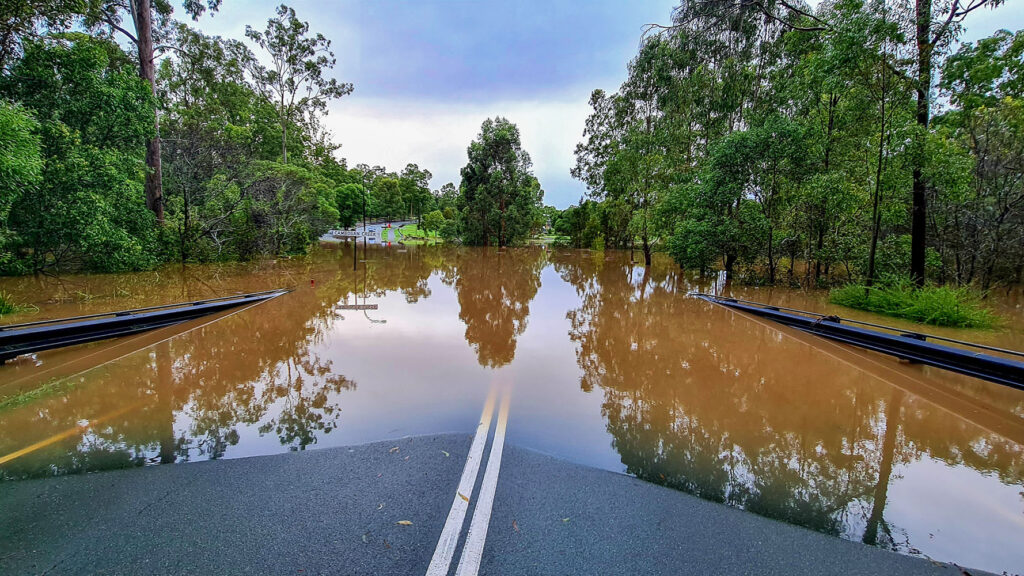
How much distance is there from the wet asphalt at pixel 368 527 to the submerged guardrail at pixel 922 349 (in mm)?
3682

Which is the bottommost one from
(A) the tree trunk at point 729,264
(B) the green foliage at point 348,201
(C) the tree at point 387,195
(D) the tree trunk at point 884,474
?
(D) the tree trunk at point 884,474

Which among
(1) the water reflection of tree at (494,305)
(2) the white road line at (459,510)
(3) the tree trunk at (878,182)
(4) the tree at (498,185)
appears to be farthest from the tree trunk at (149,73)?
(4) the tree at (498,185)

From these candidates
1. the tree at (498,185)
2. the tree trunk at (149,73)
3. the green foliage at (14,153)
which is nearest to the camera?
the green foliage at (14,153)

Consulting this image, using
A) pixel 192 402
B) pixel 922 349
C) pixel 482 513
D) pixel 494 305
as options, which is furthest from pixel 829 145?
pixel 192 402

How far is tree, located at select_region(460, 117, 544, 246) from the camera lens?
112ft

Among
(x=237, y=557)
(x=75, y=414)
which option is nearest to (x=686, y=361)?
(x=237, y=557)

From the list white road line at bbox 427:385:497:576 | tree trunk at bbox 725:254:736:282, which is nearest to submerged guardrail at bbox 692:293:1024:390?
white road line at bbox 427:385:497:576

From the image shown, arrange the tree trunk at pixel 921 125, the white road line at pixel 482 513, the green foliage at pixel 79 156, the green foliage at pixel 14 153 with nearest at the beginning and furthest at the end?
the white road line at pixel 482 513
the green foliage at pixel 14 153
the tree trunk at pixel 921 125
the green foliage at pixel 79 156

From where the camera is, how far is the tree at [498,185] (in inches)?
1340

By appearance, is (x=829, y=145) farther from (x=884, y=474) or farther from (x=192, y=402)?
(x=192, y=402)

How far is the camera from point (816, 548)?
2.06 metres

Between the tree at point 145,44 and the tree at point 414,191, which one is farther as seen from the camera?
the tree at point 414,191

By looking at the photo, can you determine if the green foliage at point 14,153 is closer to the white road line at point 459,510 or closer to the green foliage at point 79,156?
the green foliage at point 79,156

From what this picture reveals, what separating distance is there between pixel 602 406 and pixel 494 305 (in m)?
6.16
